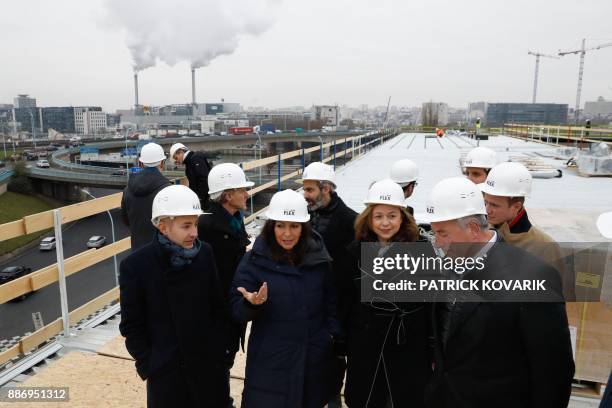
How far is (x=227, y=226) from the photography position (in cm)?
306

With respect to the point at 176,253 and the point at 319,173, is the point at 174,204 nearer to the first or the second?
the point at 176,253

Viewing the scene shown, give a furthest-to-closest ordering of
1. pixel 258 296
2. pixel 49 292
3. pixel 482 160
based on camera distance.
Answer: pixel 49 292 < pixel 482 160 < pixel 258 296

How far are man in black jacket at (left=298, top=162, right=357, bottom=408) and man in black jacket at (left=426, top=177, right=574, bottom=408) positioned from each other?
815mm

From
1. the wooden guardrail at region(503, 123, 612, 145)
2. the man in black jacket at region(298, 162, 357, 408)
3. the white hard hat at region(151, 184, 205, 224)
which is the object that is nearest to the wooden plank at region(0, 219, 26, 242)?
the white hard hat at region(151, 184, 205, 224)

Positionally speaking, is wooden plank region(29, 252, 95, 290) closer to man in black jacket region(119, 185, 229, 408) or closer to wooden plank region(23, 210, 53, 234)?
wooden plank region(23, 210, 53, 234)

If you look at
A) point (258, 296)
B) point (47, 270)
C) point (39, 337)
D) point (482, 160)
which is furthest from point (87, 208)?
point (482, 160)

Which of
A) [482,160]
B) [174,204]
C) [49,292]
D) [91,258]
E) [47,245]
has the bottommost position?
[49,292]

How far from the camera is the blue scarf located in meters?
2.37

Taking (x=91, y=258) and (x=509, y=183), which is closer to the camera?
(x=509, y=183)

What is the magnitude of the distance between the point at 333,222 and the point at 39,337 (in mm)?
2645

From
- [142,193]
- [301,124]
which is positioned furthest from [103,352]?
[301,124]

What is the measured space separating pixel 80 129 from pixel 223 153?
7741 centimetres

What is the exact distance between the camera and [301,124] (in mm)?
135000

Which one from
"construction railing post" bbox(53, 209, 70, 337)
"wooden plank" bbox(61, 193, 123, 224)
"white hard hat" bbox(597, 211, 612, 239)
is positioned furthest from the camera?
"wooden plank" bbox(61, 193, 123, 224)
